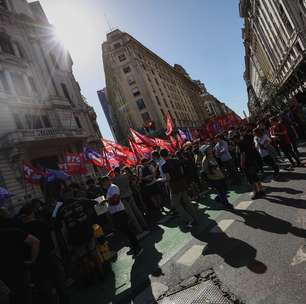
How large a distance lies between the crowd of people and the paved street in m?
0.51

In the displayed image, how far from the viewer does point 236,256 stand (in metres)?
4.05

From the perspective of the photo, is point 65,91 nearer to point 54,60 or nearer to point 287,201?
point 54,60

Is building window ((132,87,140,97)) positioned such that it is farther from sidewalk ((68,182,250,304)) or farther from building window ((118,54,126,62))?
sidewalk ((68,182,250,304))

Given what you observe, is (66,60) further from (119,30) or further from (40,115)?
(119,30)

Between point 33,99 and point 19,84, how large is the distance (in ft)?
5.64

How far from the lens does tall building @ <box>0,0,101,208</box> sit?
21047mm

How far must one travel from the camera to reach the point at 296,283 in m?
2.96

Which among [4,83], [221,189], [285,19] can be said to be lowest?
[221,189]

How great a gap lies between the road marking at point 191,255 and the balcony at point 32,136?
61.5 feet

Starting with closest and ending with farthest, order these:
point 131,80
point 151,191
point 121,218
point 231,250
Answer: point 231,250, point 121,218, point 151,191, point 131,80

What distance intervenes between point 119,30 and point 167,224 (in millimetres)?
49184

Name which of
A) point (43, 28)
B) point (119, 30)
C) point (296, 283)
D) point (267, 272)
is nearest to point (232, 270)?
point (267, 272)

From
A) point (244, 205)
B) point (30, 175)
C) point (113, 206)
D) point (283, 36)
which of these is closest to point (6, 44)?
point (30, 175)

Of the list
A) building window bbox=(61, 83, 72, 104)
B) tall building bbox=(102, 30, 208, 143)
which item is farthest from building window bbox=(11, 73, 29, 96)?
tall building bbox=(102, 30, 208, 143)
